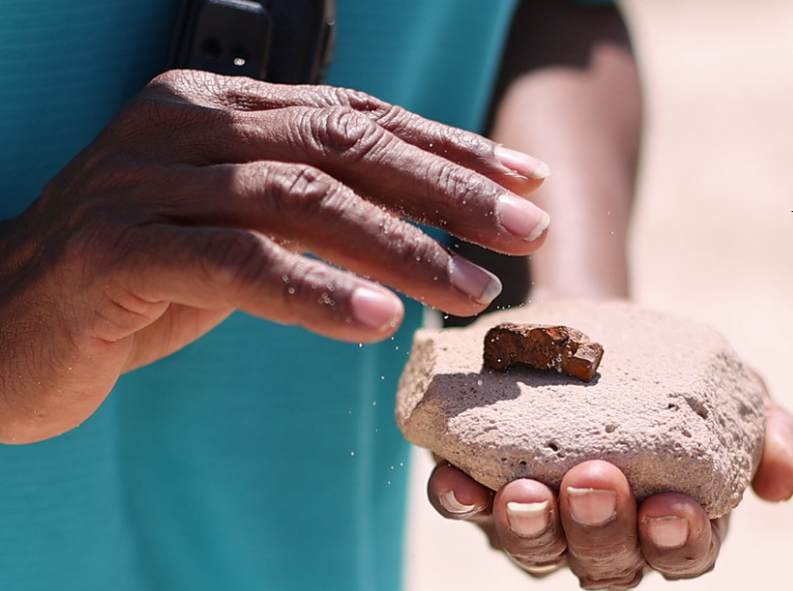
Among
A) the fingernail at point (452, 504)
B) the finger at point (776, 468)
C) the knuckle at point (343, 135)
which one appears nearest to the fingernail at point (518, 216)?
the knuckle at point (343, 135)

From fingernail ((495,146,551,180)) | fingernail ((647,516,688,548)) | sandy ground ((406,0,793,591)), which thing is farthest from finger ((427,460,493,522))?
sandy ground ((406,0,793,591))

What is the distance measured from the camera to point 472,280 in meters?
1.07

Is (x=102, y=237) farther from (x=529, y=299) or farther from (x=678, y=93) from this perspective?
(x=678, y=93)

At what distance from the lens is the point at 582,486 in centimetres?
118

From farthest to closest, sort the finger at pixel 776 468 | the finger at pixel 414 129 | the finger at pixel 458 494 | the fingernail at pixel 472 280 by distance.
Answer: the finger at pixel 776 468 < the finger at pixel 458 494 < the finger at pixel 414 129 < the fingernail at pixel 472 280

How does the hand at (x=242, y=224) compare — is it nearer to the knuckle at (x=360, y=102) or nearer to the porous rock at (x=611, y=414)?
the knuckle at (x=360, y=102)

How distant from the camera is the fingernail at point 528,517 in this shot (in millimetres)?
1196

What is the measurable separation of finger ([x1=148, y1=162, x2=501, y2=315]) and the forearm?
86 centimetres

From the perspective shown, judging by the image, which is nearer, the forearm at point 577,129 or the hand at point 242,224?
the hand at point 242,224

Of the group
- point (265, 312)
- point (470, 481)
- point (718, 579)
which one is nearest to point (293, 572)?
point (470, 481)

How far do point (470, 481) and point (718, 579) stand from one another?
285 cm

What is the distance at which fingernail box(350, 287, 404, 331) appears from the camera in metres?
0.96

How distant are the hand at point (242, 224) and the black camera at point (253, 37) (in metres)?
0.18

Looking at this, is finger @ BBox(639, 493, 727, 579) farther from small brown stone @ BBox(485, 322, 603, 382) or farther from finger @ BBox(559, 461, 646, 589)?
small brown stone @ BBox(485, 322, 603, 382)
